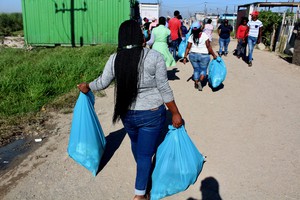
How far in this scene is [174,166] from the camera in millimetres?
2963

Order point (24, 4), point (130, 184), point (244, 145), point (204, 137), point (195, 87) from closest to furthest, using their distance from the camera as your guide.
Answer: point (130, 184) < point (244, 145) < point (204, 137) < point (195, 87) < point (24, 4)

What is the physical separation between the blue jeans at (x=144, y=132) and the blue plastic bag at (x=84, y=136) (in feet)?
2.12

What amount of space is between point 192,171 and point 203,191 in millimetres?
286

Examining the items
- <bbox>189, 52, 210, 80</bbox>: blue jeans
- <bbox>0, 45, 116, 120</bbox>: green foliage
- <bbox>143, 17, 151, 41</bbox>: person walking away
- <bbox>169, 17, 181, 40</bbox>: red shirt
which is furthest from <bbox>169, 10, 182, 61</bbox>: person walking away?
<bbox>189, 52, 210, 80</bbox>: blue jeans

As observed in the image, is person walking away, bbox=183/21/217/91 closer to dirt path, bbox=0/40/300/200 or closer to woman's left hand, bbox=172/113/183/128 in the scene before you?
dirt path, bbox=0/40/300/200

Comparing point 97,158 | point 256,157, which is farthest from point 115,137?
point 256,157

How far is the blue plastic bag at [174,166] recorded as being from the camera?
295 centimetres

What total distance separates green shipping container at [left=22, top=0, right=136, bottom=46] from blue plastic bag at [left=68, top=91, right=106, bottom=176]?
34.4 feet

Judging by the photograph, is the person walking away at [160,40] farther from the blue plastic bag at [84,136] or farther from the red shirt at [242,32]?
the red shirt at [242,32]

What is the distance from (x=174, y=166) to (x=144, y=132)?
1.85 feet

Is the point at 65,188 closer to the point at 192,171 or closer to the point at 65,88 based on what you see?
the point at 192,171

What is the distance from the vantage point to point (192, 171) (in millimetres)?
3014

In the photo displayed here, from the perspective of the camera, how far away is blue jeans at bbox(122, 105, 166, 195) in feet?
8.56

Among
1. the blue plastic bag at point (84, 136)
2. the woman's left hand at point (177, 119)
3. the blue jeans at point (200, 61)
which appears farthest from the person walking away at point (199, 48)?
the woman's left hand at point (177, 119)
